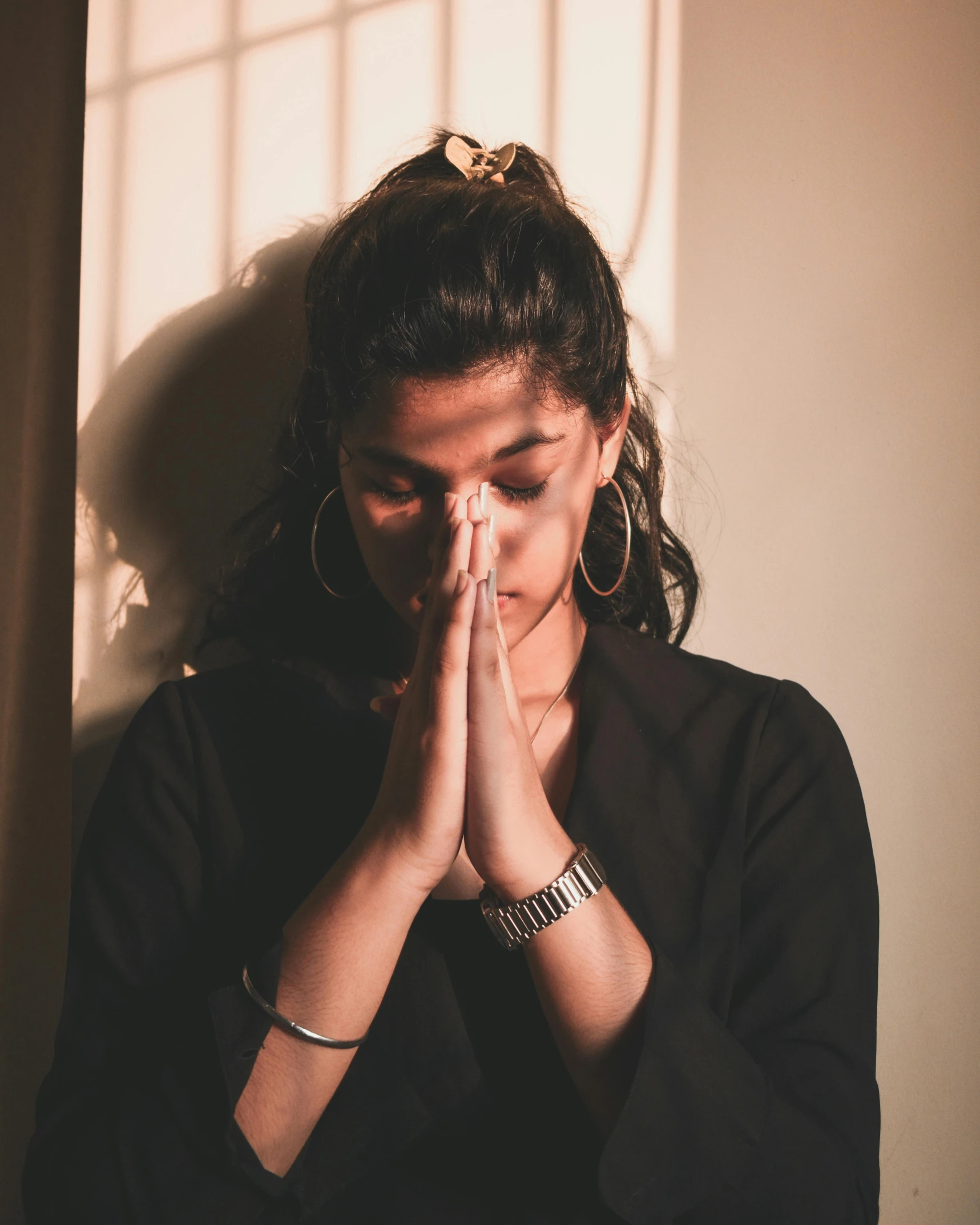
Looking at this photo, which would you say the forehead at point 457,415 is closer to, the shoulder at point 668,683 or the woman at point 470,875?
the woman at point 470,875

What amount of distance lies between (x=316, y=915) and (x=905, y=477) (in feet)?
3.39

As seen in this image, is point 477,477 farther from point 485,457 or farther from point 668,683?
point 668,683

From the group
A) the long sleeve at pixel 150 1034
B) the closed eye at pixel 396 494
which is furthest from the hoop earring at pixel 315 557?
the long sleeve at pixel 150 1034

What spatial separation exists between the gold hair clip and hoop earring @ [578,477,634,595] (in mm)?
387

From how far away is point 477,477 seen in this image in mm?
947

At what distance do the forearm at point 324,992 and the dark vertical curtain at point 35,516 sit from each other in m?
0.69

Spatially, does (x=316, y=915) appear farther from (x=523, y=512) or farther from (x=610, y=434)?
(x=610, y=434)

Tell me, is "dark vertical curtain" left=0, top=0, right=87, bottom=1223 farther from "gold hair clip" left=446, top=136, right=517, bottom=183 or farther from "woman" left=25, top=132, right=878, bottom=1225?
"gold hair clip" left=446, top=136, right=517, bottom=183

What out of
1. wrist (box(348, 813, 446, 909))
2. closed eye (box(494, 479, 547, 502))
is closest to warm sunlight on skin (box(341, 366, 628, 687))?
closed eye (box(494, 479, 547, 502))

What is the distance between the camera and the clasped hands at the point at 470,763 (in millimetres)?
871

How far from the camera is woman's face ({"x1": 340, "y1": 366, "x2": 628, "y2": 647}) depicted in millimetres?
934

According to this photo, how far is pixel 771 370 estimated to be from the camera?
136 centimetres

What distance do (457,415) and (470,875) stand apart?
20.1 inches

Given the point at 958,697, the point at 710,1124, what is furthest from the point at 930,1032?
the point at 710,1124
